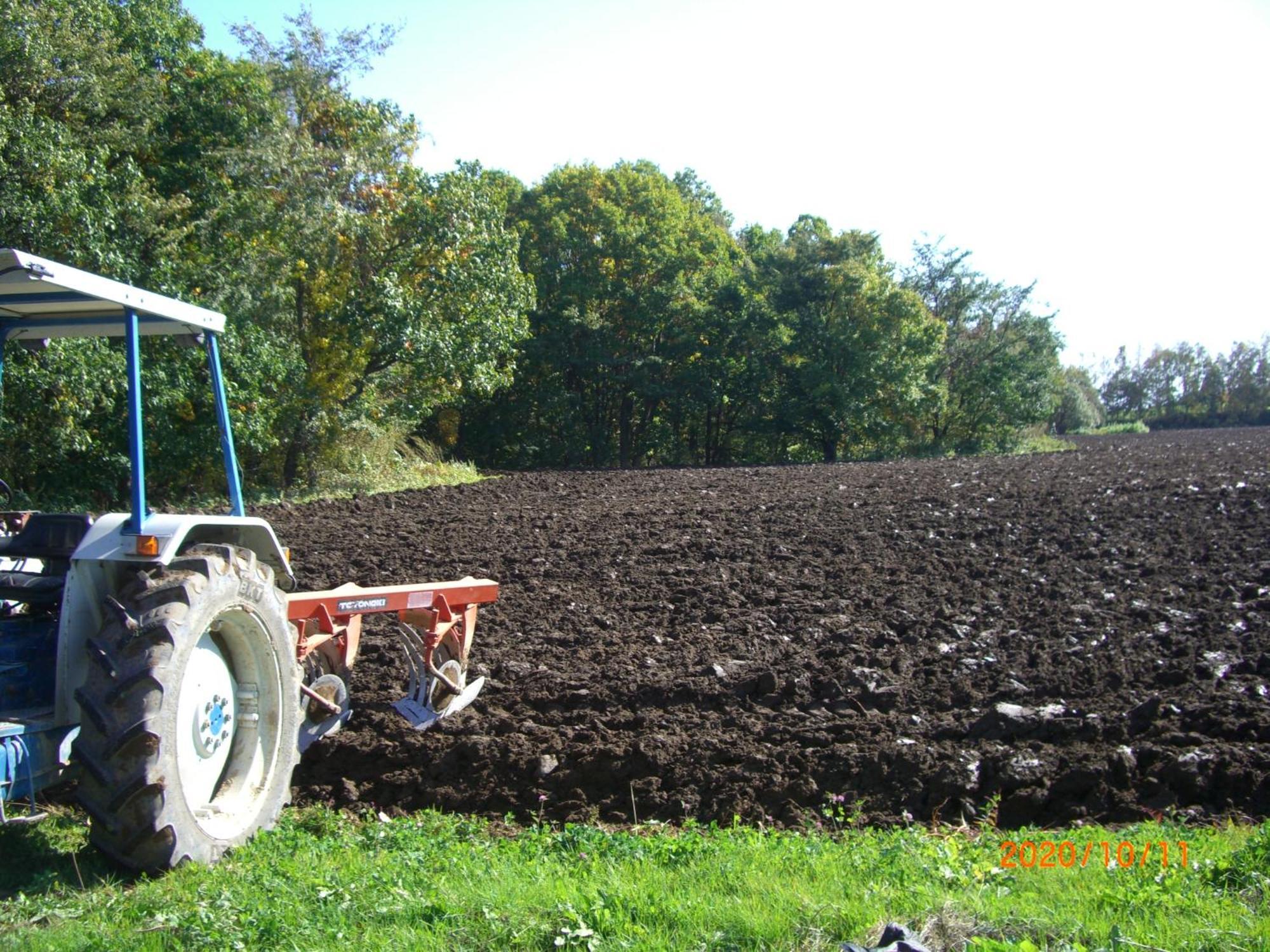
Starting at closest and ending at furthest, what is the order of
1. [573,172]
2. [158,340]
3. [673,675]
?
[673,675] < [158,340] < [573,172]

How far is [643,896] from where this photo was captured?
3.94m

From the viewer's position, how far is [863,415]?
37750 millimetres

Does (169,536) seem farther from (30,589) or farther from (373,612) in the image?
(373,612)

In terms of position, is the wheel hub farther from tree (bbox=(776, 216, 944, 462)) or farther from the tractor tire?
tree (bbox=(776, 216, 944, 462))

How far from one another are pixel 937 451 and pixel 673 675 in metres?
34.2

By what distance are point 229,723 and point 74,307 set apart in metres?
2.14

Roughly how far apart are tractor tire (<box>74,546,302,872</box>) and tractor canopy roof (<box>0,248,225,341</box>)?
1164mm

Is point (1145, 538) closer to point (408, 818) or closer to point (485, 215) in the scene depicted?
point (408, 818)

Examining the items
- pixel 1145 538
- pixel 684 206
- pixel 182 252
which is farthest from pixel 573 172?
pixel 1145 538

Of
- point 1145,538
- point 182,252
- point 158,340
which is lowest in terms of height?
point 1145,538

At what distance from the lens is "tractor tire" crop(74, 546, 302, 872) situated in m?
4.12

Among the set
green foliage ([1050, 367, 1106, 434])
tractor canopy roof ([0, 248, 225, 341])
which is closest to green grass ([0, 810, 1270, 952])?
tractor canopy roof ([0, 248, 225, 341])

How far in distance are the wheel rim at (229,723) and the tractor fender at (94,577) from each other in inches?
16.9
